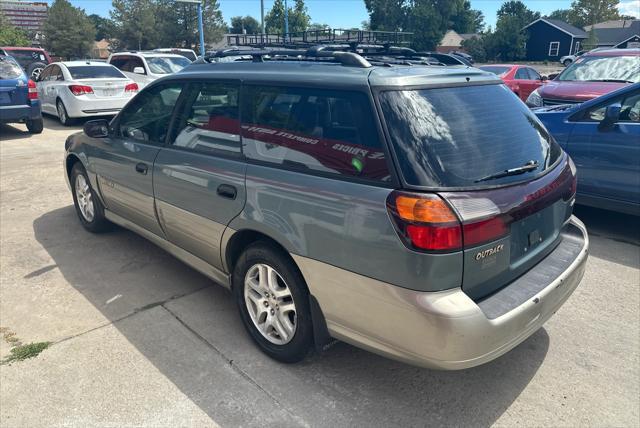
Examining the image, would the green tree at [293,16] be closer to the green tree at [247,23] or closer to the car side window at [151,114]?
the green tree at [247,23]

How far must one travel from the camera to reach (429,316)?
216cm

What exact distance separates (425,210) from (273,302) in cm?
119

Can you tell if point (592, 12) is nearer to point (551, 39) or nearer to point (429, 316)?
point (551, 39)

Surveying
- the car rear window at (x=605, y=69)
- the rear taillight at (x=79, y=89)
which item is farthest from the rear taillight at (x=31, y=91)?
the car rear window at (x=605, y=69)

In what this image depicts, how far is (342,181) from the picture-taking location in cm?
244

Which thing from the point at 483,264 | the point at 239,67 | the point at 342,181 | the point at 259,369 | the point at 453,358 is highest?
the point at 239,67

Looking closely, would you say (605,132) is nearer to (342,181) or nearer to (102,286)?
(342,181)

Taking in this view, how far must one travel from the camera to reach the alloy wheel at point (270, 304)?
286cm

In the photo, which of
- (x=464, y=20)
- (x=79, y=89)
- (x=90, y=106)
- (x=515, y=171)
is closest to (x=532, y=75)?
(x=90, y=106)

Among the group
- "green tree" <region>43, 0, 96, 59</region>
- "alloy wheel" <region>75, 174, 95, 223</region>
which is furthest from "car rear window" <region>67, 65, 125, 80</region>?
"green tree" <region>43, 0, 96, 59</region>

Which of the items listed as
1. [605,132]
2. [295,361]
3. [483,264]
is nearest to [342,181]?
[483,264]

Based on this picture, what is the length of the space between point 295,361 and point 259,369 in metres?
0.22

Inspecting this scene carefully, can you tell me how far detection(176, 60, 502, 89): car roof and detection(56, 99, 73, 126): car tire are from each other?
10.1 m

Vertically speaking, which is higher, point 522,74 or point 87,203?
point 522,74
